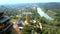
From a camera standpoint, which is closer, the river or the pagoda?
the pagoda

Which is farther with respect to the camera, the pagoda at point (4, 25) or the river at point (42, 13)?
the river at point (42, 13)

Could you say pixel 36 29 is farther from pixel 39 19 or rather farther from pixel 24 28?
pixel 39 19

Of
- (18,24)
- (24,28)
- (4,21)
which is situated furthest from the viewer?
(18,24)

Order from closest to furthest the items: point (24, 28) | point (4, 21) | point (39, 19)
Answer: point (4, 21), point (24, 28), point (39, 19)

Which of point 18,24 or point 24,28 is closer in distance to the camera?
point 24,28

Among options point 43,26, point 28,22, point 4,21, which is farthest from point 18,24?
point 4,21

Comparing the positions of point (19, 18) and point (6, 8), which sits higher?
point (6, 8)

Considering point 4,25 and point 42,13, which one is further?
point 42,13

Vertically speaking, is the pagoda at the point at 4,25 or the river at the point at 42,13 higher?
the pagoda at the point at 4,25

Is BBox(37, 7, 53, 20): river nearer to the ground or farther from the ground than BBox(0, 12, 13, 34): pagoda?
nearer to the ground

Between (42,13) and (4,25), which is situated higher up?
(4,25)
